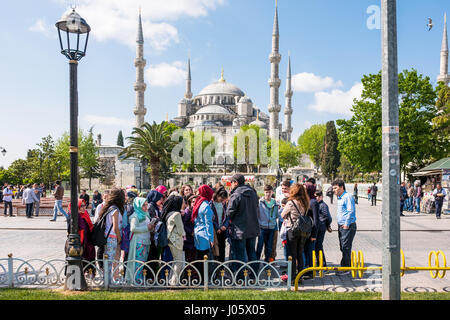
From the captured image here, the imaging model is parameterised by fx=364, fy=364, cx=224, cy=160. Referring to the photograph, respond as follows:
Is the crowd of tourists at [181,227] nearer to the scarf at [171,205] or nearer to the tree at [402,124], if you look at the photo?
the scarf at [171,205]

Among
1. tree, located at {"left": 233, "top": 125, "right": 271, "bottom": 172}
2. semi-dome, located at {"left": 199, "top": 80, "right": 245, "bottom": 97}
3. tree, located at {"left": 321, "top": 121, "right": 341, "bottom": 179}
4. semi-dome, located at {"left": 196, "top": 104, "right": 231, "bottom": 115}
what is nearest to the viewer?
tree, located at {"left": 321, "top": 121, "right": 341, "bottom": 179}

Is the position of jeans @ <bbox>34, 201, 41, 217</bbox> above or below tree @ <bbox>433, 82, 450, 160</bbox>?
below

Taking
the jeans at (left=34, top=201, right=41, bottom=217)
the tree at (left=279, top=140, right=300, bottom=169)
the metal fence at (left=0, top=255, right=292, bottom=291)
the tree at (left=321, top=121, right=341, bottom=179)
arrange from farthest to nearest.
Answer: the tree at (left=279, top=140, right=300, bottom=169) < the tree at (left=321, top=121, right=341, bottom=179) < the jeans at (left=34, top=201, right=41, bottom=217) < the metal fence at (left=0, top=255, right=292, bottom=291)

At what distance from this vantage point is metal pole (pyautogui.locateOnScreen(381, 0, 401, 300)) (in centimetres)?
414

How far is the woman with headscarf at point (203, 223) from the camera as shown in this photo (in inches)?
229

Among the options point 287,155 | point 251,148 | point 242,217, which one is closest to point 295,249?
point 242,217

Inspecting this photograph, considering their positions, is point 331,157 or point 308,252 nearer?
point 308,252

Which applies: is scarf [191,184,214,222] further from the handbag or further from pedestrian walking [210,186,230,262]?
the handbag

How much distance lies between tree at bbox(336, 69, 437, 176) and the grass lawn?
945 inches

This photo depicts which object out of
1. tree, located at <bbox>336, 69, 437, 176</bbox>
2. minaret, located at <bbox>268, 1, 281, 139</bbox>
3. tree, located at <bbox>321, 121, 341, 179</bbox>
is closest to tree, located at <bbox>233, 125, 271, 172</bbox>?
minaret, located at <bbox>268, 1, 281, 139</bbox>

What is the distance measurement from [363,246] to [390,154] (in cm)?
600

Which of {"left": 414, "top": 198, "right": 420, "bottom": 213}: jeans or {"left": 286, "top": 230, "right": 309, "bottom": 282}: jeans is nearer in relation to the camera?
{"left": 286, "top": 230, "right": 309, "bottom": 282}: jeans

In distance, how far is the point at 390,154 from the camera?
4141 millimetres

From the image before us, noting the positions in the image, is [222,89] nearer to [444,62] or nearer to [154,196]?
[444,62]
